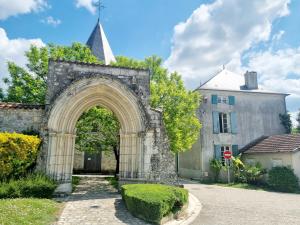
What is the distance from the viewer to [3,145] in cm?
705

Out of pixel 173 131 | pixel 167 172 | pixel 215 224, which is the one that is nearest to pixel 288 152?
pixel 173 131

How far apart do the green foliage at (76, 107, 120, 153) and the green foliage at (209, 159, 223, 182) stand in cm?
750

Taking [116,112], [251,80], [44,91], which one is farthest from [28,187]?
[251,80]

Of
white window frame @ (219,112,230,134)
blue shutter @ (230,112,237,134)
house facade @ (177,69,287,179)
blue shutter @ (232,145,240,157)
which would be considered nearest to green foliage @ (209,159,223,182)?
house facade @ (177,69,287,179)

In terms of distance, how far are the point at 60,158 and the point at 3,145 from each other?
7.02ft

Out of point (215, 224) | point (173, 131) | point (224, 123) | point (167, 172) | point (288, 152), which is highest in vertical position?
point (224, 123)

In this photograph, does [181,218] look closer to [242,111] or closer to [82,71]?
[82,71]

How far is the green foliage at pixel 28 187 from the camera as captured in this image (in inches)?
263

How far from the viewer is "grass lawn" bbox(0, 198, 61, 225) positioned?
4879mm

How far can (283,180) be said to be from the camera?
13.1 m

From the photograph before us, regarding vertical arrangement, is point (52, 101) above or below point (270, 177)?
above

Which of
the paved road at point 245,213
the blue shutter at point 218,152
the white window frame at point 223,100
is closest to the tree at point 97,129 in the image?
the paved road at point 245,213

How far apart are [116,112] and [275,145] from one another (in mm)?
11122

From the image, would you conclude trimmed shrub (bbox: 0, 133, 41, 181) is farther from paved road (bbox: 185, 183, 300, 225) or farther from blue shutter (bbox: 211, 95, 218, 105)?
blue shutter (bbox: 211, 95, 218, 105)
